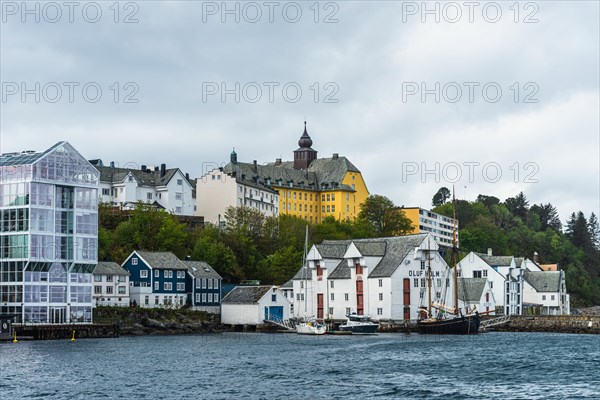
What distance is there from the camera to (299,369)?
2645 inches

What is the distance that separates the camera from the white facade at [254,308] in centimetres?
12038

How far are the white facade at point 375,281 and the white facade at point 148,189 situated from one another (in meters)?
37.3

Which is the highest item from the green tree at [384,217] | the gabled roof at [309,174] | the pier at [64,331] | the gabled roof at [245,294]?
the gabled roof at [309,174]

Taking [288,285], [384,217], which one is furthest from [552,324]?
[384,217]

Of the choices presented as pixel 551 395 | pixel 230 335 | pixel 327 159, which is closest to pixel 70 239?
pixel 230 335

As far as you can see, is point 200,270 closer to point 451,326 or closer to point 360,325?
point 360,325

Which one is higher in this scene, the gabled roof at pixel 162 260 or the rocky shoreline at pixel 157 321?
the gabled roof at pixel 162 260

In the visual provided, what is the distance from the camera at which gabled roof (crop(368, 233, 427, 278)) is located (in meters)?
119

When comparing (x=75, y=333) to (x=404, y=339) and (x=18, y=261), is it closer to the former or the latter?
(x=18, y=261)

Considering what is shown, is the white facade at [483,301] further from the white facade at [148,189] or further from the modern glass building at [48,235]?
the white facade at [148,189]

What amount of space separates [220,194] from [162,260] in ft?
136

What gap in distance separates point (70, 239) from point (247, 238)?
43.3 metres

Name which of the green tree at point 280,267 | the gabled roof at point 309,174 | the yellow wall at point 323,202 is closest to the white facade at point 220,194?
the gabled roof at point 309,174

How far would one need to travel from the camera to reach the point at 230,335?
4368 inches
